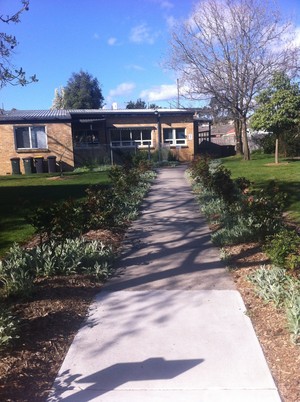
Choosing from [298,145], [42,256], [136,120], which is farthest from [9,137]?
[42,256]

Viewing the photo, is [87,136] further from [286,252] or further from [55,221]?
[286,252]

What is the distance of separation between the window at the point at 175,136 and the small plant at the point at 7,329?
26.7 metres

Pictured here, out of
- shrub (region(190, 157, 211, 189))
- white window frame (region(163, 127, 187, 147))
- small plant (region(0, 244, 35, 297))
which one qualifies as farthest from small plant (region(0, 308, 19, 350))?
white window frame (region(163, 127, 187, 147))

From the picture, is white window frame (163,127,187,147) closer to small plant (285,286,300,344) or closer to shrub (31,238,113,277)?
shrub (31,238,113,277)

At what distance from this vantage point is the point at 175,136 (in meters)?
29.6

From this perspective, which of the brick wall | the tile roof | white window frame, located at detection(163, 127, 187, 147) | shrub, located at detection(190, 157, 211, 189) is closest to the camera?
shrub, located at detection(190, 157, 211, 189)

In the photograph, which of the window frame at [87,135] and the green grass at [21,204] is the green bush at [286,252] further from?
the window frame at [87,135]

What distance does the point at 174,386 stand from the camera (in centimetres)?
286

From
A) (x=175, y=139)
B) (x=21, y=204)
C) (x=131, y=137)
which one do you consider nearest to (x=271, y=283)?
(x=21, y=204)

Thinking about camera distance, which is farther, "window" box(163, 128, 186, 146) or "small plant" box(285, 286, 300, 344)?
"window" box(163, 128, 186, 146)

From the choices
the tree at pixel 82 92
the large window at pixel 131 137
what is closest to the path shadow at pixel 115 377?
the large window at pixel 131 137

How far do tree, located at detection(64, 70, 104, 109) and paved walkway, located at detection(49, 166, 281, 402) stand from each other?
178ft

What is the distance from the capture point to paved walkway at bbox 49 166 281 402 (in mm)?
2832

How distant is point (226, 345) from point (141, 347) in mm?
681
